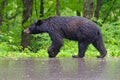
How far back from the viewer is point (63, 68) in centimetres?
840

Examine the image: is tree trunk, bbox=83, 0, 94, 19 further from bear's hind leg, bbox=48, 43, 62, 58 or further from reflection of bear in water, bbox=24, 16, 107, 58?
bear's hind leg, bbox=48, 43, 62, 58

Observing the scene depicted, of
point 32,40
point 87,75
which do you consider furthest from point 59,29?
point 32,40

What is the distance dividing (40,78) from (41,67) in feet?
6.02

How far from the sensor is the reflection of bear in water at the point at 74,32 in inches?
458

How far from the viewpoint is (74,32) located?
11719 millimetres

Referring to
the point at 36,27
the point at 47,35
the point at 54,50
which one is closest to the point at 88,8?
the point at 47,35

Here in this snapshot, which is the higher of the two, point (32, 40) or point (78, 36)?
point (78, 36)

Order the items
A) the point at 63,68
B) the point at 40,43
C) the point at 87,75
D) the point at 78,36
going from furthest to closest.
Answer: the point at 40,43, the point at 78,36, the point at 63,68, the point at 87,75

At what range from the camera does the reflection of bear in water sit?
11633 mm

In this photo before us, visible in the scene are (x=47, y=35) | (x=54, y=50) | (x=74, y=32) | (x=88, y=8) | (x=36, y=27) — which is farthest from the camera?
(x=88, y=8)

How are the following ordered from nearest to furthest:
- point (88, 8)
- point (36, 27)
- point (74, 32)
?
point (74, 32)
point (36, 27)
point (88, 8)

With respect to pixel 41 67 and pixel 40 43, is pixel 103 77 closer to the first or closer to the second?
pixel 41 67

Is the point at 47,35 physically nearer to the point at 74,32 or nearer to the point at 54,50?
the point at 54,50

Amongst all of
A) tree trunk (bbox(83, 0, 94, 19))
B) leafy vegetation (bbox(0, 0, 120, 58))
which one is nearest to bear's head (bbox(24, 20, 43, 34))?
leafy vegetation (bbox(0, 0, 120, 58))
